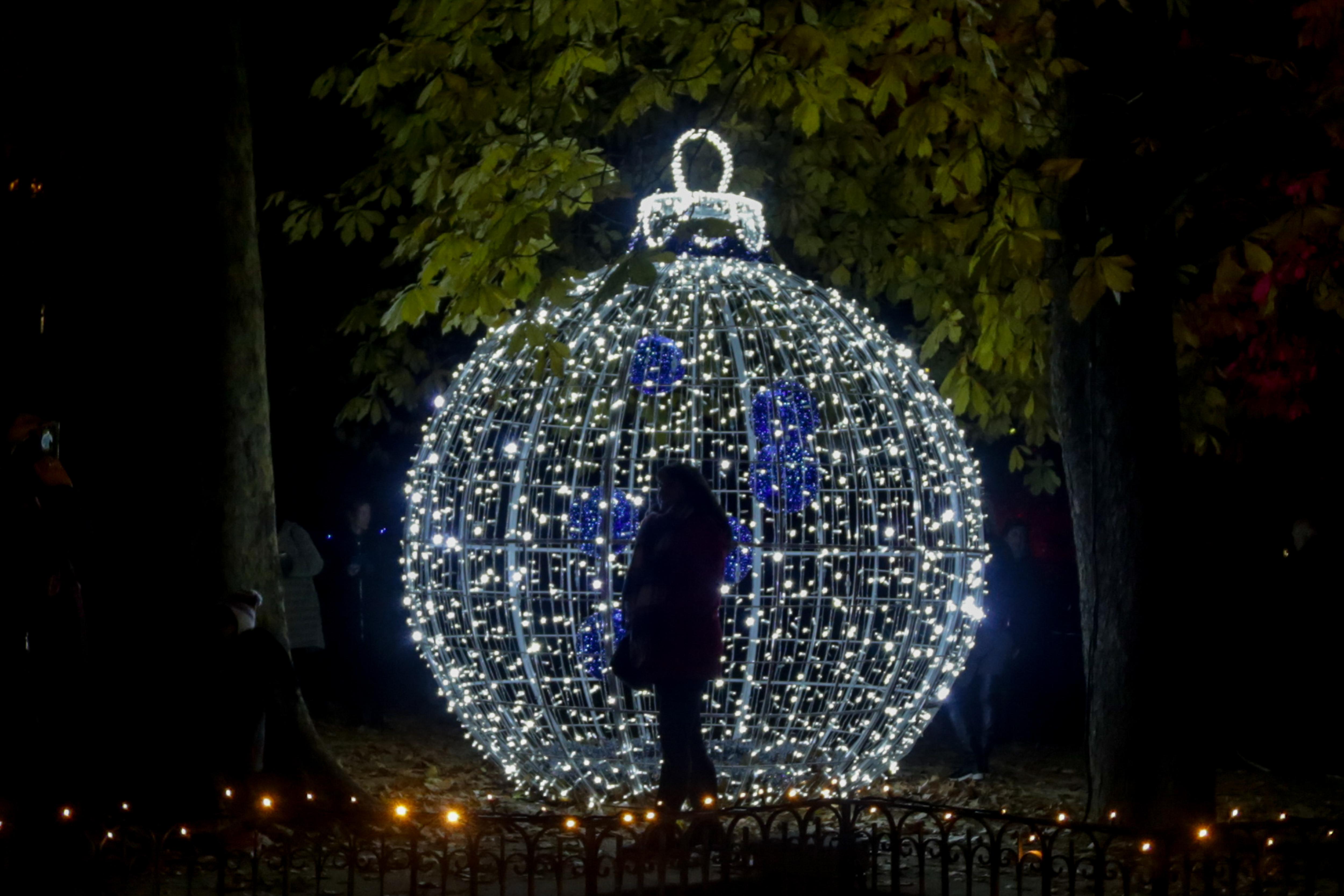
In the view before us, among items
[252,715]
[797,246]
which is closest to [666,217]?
[252,715]

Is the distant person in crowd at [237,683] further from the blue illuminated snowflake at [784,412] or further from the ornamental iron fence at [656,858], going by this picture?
the blue illuminated snowflake at [784,412]

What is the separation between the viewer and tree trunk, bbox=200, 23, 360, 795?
22.2 feet

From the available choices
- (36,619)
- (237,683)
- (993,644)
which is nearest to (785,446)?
(237,683)

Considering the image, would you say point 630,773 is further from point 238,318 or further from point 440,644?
point 238,318

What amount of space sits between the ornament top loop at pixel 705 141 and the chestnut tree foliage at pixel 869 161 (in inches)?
5.5

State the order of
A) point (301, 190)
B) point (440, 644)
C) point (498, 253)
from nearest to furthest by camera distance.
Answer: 1. point (498, 253)
2. point (440, 644)
3. point (301, 190)

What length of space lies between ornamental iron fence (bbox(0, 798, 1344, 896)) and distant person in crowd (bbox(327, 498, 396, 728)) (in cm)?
487

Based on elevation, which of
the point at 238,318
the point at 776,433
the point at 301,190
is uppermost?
the point at 301,190

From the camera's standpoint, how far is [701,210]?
738cm

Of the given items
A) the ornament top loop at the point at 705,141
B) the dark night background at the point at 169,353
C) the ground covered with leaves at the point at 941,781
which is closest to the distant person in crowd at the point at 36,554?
the dark night background at the point at 169,353

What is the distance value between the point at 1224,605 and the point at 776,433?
17.2 ft

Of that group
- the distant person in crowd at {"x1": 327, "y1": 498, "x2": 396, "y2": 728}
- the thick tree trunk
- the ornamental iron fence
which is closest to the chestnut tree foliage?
the thick tree trunk

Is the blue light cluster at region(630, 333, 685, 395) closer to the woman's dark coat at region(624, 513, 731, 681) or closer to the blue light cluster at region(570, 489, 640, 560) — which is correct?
the blue light cluster at region(570, 489, 640, 560)

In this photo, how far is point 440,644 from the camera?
297 inches
